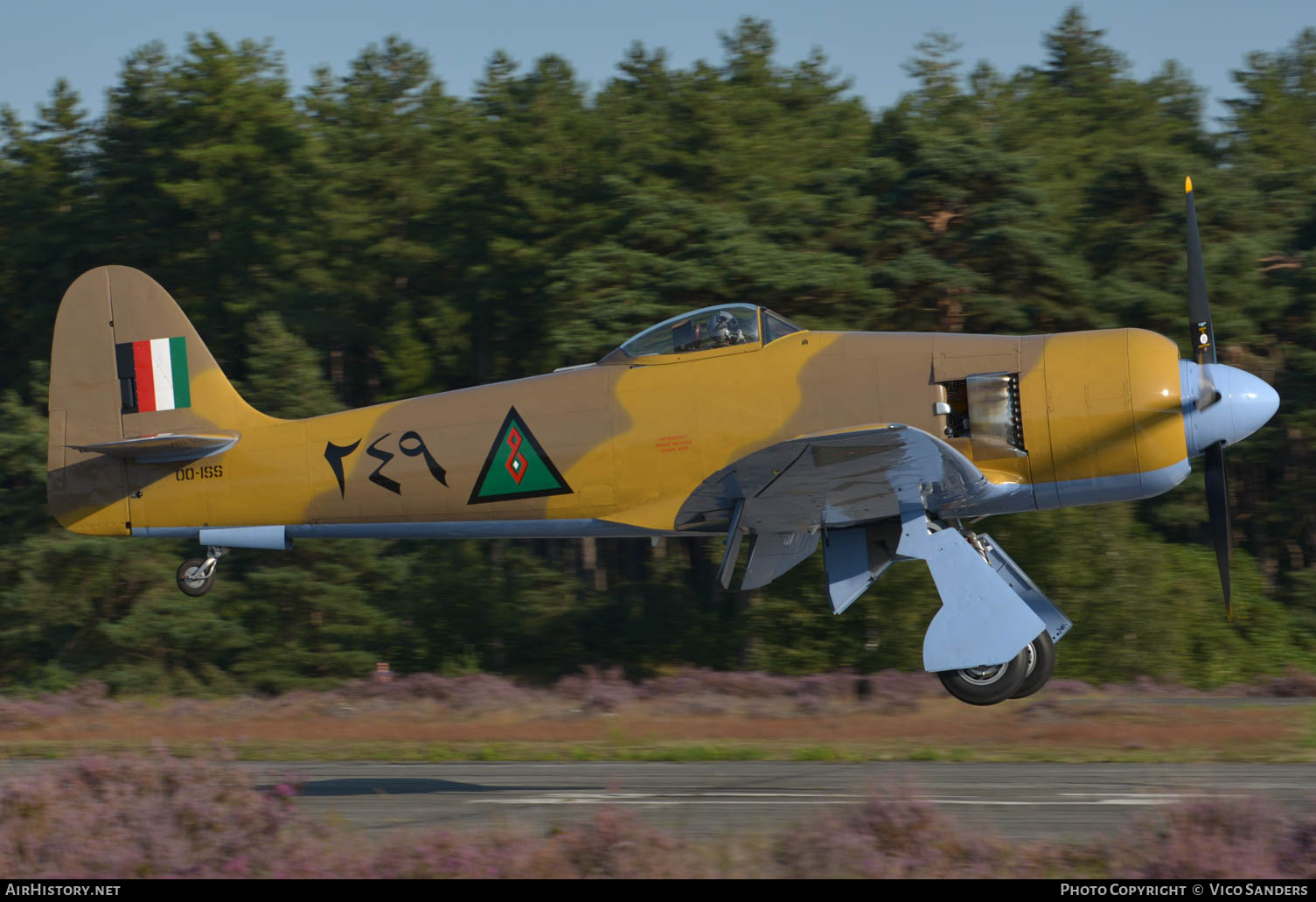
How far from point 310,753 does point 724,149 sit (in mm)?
17943

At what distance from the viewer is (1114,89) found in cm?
4119

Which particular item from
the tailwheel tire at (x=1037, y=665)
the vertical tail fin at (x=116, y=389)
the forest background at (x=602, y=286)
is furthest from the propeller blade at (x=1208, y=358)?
the forest background at (x=602, y=286)

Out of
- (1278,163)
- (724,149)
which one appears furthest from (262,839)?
(1278,163)

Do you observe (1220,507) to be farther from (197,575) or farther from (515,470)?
(197,575)

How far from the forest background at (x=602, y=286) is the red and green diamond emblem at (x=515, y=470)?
12539 mm

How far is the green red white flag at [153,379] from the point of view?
11727mm

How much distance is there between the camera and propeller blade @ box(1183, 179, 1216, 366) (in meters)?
9.80

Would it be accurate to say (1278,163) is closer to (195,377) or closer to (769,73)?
(769,73)

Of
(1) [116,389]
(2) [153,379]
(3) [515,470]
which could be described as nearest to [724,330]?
(3) [515,470]

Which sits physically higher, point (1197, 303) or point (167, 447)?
point (1197, 303)

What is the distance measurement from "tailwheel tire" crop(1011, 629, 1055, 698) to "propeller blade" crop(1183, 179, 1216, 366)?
2.41 m

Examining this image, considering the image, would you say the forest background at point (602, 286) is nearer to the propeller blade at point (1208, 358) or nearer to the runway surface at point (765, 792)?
the runway surface at point (765, 792)

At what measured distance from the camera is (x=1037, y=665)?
9844 millimetres

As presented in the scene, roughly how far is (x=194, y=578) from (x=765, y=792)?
5347mm
